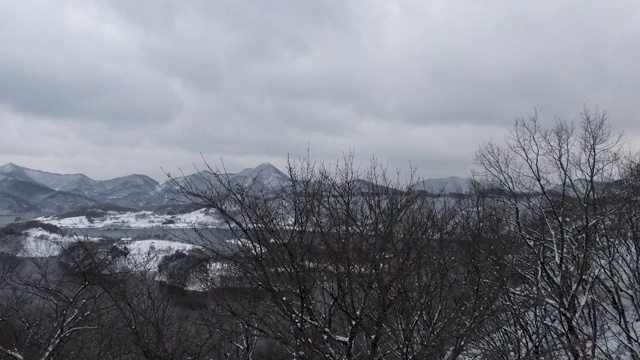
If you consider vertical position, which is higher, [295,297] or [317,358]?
[295,297]

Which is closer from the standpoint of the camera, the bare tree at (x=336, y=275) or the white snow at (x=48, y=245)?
the bare tree at (x=336, y=275)

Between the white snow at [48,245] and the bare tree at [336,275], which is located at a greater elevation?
the bare tree at [336,275]

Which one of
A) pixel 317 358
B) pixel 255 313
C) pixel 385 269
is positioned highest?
pixel 385 269

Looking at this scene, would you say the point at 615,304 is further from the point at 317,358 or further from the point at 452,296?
the point at 317,358

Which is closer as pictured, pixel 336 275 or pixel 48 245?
pixel 336 275

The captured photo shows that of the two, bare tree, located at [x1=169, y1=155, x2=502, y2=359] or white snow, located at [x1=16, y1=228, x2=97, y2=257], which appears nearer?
bare tree, located at [x1=169, y1=155, x2=502, y2=359]

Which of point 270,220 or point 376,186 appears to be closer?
point 270,220

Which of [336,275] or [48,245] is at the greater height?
[336,275]

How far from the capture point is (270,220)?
5.00m

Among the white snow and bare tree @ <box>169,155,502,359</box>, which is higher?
bare tree @ <box>169,155,502,359</box>

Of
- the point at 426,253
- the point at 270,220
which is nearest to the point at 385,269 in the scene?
the point at 426,253

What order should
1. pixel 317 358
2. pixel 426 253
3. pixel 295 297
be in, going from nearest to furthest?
pixel 317 358
pixel 295 297
pixel 426 253

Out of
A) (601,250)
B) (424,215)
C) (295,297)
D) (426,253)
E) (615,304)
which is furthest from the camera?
(601,250)

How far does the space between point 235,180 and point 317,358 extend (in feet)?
6.44
